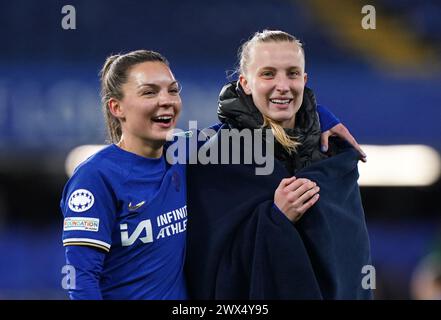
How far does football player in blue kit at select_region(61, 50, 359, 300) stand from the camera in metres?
2.22

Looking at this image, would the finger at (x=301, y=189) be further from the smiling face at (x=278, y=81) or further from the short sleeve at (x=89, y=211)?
the short sleeve at (x=89, y=211)

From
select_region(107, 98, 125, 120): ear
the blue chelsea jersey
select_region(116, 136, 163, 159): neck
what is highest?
select_region(107, 98, 125, 120): ear

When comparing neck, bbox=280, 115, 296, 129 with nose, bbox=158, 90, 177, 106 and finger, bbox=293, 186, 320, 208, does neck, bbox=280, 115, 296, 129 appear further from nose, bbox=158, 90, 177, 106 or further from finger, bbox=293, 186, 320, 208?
nose, bbox=158, 90, 177, 106

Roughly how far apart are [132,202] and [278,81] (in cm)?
56

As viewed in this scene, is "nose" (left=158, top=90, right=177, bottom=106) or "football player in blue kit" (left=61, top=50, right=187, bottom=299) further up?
"nose" (left=158, top=90, right=177, bottom=106)

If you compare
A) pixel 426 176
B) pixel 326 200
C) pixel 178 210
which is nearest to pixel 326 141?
pixel 326 200

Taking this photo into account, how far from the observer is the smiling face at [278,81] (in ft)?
7.95

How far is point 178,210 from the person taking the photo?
94.0 inches

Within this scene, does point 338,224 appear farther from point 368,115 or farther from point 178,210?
point 368,115

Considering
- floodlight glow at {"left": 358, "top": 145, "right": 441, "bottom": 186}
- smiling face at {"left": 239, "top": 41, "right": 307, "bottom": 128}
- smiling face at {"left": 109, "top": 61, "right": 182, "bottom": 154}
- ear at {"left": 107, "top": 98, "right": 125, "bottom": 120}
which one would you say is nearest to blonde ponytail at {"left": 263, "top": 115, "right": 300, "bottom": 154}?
smiling face at {"left": 239, "top": 41, "right": 307, "bottom": 128}

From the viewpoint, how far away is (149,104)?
2.35 metres

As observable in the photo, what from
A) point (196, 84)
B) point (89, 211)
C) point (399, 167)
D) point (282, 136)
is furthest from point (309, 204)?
point (196, 84)

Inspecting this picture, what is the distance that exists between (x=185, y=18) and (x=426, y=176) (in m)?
2.38

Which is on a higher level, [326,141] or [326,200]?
[326,141]
